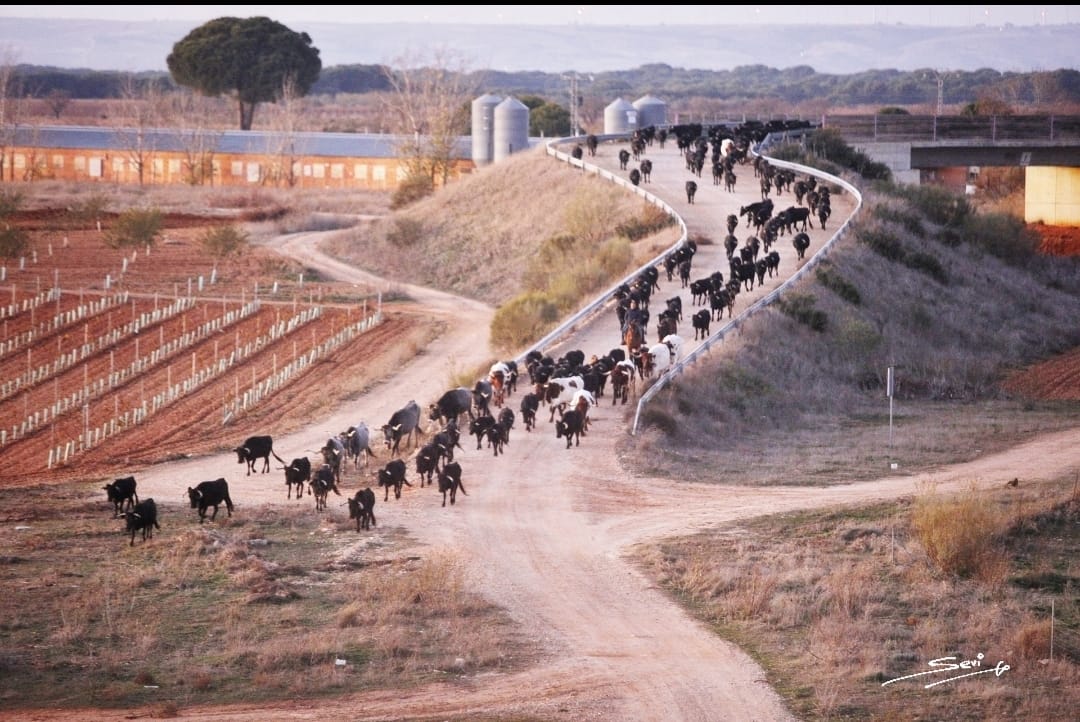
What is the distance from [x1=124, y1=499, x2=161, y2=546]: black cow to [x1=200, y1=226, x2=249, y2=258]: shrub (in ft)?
154

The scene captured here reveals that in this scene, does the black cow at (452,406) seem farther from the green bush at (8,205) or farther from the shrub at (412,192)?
the shrub at (412,192)

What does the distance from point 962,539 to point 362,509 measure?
348 inches

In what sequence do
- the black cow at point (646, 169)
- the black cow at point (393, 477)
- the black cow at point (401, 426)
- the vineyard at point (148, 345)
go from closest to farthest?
the black cow at point (393, 477)
the black cow at point (401, 426)
the vineyard at point (148, 345)
the black cow at point (646, 169)

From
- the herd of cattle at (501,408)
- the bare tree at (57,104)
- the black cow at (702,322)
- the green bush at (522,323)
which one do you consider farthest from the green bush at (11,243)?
the bare tree at (57,104)

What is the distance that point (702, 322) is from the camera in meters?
38.8

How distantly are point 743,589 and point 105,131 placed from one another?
353 ft

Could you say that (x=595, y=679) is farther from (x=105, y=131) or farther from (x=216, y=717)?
(x=105, y=131)

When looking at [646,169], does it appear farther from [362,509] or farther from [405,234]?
[362,509]

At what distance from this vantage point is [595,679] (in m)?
18.7

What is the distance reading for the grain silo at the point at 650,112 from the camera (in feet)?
316

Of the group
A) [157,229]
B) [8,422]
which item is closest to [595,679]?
[8,422]

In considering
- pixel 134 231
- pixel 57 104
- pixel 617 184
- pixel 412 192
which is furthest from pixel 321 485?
pixel 57 104

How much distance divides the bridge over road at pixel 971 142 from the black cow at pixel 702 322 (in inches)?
1549

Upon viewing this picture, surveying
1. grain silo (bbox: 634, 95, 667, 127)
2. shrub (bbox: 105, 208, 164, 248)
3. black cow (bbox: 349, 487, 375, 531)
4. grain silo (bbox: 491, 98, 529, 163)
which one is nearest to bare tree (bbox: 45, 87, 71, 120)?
grain silo (bbox: 491, 98, 529, 163)
